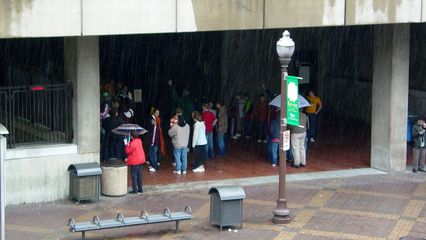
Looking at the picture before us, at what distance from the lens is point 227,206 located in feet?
55.5

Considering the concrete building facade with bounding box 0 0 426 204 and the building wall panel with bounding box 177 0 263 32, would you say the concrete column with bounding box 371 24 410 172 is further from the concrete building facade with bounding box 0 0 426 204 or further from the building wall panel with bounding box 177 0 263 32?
the building wall panel with bounding box 177 0 263 32

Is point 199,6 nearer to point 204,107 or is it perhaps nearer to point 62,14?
point 62,14

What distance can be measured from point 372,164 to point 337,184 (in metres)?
2.28

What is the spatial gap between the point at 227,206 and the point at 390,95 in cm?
714


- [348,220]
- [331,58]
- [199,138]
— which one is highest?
[331,58]

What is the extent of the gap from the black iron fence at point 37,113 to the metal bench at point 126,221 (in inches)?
121

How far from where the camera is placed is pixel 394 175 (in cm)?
2227

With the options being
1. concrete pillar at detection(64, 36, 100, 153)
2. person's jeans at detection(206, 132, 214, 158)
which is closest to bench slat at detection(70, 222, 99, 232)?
concrete pillar at detection(64, 36, 100, 153)

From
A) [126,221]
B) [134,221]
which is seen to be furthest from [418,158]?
[126,221]

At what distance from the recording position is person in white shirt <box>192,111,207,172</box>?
71.1 feet

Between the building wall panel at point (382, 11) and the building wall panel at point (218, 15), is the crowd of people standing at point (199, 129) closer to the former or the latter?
the building wall panel at point (218, 15)

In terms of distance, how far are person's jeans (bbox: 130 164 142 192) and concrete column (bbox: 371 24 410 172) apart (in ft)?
22.0

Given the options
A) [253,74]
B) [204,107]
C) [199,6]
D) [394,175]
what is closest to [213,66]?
[253,74]

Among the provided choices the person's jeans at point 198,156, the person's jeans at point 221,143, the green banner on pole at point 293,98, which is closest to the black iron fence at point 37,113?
the person's jeans at point 198,156
